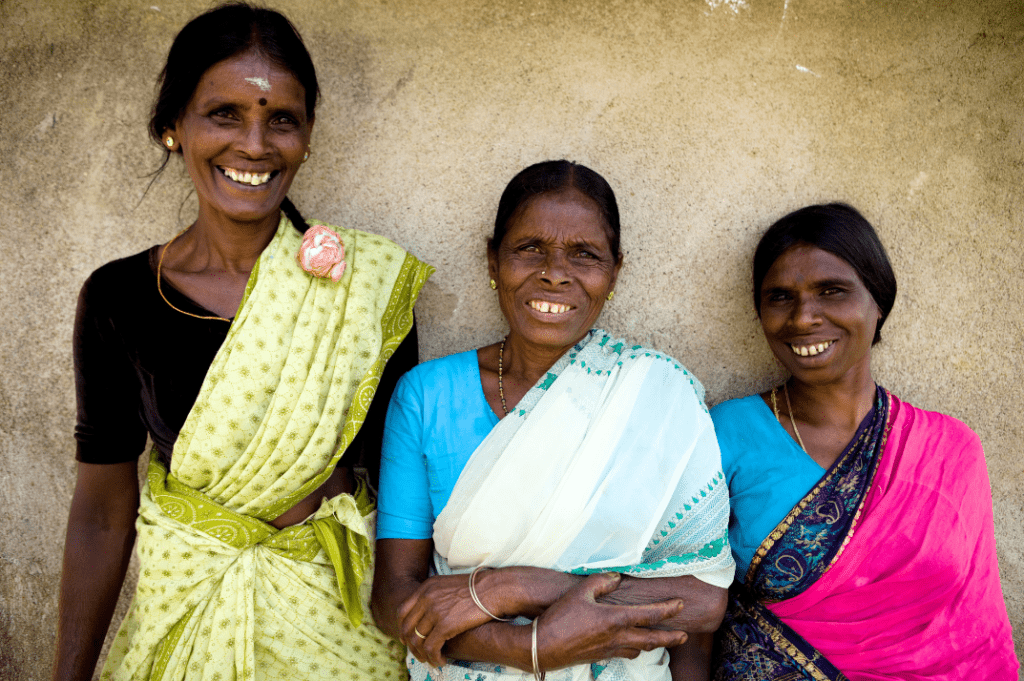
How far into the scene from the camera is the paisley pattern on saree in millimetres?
2031

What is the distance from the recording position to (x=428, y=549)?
2.02 meters

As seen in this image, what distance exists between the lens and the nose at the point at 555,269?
1960mm

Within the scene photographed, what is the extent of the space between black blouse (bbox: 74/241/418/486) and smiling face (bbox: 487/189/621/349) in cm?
93

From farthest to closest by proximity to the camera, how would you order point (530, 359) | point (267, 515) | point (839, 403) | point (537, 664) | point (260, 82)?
point (839, 403)
point (530, 359)
point (267, 515)
point (260, 82)
point (537, 664)

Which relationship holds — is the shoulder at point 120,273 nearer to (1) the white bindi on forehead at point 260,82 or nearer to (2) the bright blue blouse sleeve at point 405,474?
(1) the white bindi on forehead at point 260,82

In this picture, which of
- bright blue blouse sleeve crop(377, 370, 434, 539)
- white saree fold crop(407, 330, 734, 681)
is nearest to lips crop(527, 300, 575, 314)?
white saree fold crop(407, 330, 734, 681)

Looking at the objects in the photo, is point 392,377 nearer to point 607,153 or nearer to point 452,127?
point 452,127

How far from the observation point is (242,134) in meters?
1.91

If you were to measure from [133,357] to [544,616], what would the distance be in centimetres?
148

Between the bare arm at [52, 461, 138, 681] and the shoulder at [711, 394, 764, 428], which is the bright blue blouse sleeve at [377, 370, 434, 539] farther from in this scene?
the shoulder at [711, 394, 764, 428]

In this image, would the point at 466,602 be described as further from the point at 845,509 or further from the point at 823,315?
the point at 823,315

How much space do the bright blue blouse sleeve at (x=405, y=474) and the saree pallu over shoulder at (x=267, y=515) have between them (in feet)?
0.34

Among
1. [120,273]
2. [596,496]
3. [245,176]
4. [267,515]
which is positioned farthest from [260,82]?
[596,496]

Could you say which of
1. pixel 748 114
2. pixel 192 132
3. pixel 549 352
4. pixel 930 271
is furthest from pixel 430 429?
pixel 930 271
